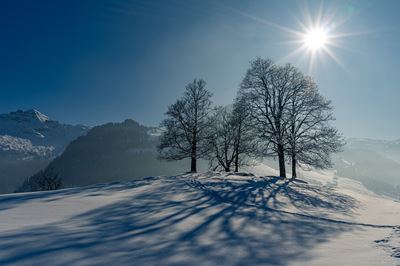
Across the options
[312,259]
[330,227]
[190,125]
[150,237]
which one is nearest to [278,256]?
[312,259]

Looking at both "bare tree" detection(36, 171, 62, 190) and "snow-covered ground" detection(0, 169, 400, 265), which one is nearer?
"snow-covered ground" detection(0, 169, 400, 265)

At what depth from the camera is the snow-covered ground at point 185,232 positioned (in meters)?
5.37

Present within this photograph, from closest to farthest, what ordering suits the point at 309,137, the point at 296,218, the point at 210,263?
1. the point at 210,263
2. the point at 296,218
3. the point at 309,137

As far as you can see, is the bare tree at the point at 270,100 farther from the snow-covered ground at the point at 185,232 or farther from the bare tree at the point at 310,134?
the snow-covered ground at the point at 185,232

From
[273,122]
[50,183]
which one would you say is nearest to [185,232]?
[273,122]

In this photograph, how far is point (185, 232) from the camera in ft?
24.9

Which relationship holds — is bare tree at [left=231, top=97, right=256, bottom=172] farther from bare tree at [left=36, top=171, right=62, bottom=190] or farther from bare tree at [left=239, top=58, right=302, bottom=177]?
bare tree at [left=36, top=171, right=62, bottom=190]

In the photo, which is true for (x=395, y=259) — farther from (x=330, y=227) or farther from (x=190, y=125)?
(x=190, y=125)

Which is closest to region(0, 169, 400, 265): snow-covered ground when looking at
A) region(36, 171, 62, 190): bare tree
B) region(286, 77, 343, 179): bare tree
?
region(286, 77, 343, 179): bare tree

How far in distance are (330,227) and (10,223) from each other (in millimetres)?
10553

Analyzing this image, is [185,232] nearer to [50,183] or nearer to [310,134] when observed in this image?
[310,134]

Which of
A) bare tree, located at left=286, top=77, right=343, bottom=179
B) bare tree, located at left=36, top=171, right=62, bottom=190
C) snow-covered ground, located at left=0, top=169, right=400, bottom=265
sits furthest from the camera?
bare tree, located at left=36, top=171, right=62, bottom=190

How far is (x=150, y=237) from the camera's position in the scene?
6.80 m

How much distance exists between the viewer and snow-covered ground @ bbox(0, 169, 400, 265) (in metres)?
5.37
